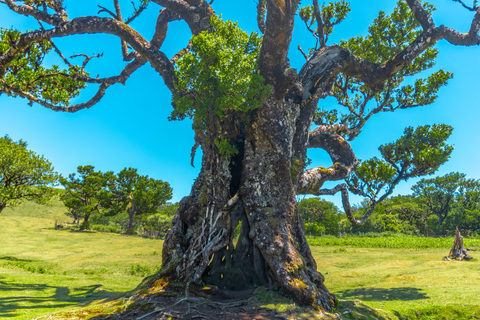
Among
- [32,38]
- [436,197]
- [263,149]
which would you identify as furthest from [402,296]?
[436,197]

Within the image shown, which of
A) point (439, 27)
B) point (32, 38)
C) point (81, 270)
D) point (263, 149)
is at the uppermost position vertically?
point (439, 27)

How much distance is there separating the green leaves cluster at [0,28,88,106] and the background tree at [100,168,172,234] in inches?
1503

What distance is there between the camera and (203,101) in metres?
8.08

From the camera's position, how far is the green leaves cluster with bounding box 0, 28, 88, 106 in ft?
37.8

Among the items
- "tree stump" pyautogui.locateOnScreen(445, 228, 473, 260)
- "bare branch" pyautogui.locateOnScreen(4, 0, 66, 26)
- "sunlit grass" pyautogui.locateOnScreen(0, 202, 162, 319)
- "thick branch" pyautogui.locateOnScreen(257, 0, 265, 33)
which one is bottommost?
"sunlit grass" pyautogui.locateOnScreen(0, 202, 162, 319)

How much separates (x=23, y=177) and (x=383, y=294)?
26108mm

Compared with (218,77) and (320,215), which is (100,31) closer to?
(218,77)

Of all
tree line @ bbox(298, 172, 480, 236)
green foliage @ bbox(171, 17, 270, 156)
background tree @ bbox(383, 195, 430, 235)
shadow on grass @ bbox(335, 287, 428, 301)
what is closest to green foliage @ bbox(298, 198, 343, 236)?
tree line @ bbox(298, 172, 480, 236)

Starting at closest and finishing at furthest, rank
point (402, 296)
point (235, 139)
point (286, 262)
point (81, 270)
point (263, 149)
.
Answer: point (286, 262) < point (263, 149) < point (235, 139) < point (402, 296) < point (81, 270)

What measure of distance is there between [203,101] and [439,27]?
34.2ft

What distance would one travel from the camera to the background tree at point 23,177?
70.2ft

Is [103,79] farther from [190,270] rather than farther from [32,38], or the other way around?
[190,270]

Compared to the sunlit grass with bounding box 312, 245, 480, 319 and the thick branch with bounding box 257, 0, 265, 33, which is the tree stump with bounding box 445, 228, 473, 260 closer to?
the sunlit grass with bounding box 312, 245, 480, 319

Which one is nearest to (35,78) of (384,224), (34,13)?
(34,13)
